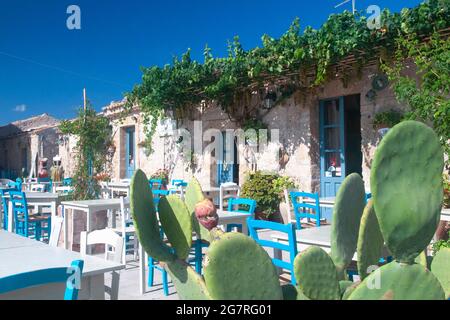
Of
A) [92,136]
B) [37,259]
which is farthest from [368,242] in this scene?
[92,136]

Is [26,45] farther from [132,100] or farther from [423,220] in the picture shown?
[423,220]

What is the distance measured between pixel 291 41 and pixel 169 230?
189 inches

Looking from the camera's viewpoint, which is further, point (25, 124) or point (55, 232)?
point (25, 124)

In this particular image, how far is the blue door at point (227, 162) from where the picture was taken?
7886mm

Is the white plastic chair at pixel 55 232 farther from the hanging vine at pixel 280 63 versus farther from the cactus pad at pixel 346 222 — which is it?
the hanging vine at pixel 280 63

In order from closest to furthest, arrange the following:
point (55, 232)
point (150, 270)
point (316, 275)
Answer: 1. point (316, 275)
2. point (55, 232)
3. point (150, 270)

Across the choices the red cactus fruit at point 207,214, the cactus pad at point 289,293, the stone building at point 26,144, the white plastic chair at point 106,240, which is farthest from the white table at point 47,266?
the stone building at point 26,144

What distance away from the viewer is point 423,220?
93cm

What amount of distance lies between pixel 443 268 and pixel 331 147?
530cm

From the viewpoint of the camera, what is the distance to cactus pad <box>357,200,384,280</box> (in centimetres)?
123

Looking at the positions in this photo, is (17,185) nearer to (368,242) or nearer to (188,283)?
(188,283)

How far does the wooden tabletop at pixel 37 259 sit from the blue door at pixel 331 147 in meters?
4.65

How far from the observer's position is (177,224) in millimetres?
1267

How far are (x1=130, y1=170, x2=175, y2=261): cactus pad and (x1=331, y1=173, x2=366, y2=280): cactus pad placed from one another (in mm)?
519
